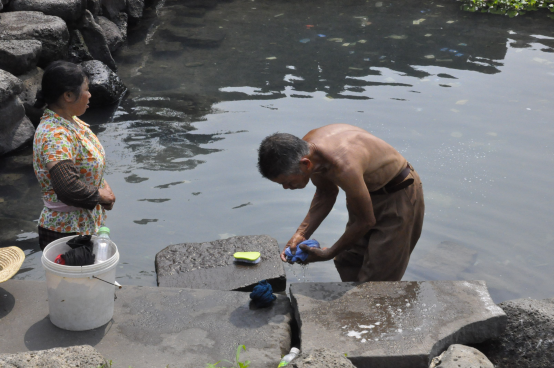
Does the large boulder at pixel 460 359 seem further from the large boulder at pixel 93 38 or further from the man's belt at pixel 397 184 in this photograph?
the large boulder at pixel 93 38

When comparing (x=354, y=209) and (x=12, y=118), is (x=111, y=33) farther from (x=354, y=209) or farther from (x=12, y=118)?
(x=354, y=209)

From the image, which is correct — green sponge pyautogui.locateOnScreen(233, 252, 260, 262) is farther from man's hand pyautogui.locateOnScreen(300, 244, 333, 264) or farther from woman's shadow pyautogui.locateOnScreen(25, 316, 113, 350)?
woman's shadow pyautogui.locateOnScreen(25, 316, 113, 350)

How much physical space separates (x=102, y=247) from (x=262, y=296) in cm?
114

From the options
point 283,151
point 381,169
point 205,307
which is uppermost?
point 283,151

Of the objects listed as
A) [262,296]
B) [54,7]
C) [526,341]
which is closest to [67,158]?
[262,296]

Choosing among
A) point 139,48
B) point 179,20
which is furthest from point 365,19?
point 139,48

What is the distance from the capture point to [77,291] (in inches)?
134

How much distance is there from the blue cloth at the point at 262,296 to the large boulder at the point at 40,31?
654cm

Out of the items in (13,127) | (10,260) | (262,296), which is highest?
(10,260)

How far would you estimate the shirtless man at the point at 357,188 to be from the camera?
11.9 feet

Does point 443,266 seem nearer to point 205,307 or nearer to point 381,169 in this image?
point 381,169

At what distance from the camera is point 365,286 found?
13.1 feet

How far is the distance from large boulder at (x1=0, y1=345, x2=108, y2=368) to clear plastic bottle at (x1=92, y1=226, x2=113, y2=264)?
0.69m

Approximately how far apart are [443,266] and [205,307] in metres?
2.93
